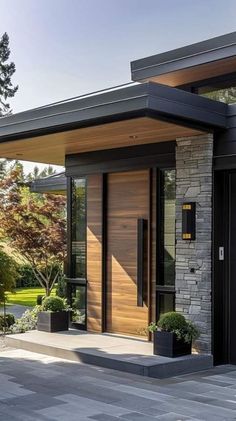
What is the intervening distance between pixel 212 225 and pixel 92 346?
7.86 ft

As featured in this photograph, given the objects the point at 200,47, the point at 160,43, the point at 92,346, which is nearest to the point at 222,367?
the point at 92,346

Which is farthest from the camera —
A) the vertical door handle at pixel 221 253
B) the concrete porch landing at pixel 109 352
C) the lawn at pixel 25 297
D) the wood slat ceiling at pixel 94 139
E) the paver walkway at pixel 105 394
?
the lawn at pixel 25 297


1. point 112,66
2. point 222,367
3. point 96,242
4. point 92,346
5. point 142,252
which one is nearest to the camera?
point 222,367

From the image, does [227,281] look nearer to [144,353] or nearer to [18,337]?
[144,353]

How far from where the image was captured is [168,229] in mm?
8414

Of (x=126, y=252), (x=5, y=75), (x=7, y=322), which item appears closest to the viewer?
(x=126, y=252)

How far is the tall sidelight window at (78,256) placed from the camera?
31.9 ft

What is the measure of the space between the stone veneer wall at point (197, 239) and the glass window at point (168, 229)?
37 cm

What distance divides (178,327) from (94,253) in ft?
8.71

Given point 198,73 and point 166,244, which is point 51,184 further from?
point 198,73

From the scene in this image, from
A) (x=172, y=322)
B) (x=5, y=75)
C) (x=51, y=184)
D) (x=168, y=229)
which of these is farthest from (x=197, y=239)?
(x=5, y=75)

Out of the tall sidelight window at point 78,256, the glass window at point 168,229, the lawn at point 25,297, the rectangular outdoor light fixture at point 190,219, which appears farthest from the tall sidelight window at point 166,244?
the lawn at point 25,297

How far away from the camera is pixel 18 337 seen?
347 inches

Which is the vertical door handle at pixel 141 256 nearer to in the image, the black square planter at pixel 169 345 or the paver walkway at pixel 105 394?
the black square planter at pixel 169 345
